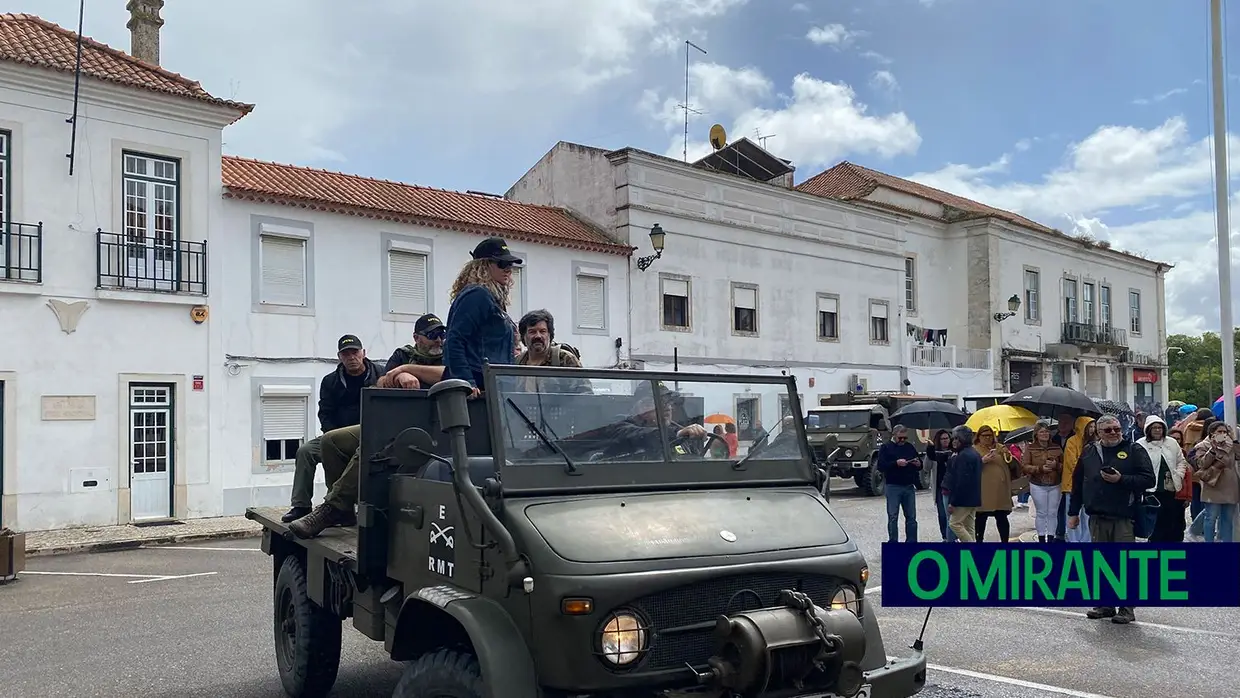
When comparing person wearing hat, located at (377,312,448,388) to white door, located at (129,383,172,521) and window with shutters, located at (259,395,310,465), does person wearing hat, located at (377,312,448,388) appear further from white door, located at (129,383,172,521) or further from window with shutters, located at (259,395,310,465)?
window with shutters, located at (259,395,310,465)

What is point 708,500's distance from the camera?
14.6 ft

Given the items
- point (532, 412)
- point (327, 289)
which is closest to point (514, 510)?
point (532, 412)

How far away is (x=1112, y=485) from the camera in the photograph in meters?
8.67

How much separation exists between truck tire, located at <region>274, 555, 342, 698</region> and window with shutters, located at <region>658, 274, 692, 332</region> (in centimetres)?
1898

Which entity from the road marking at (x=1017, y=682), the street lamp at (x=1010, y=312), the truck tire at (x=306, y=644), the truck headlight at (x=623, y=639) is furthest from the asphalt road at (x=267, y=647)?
the street lamp at (x=1010, y=312)

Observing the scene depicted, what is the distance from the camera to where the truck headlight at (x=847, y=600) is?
423 centimetres

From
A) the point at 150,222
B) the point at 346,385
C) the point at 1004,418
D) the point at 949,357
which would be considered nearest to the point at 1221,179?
the point at 1004,418

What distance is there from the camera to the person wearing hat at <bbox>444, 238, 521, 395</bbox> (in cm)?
535

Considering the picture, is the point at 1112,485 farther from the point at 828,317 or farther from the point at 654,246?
the point at 828,317

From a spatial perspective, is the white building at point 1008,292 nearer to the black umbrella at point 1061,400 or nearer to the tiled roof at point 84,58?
the black umbrella at point 1061,400

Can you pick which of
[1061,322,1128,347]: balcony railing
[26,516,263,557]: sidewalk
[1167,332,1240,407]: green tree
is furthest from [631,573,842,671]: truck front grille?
[1167,332,1240,407]: green tree

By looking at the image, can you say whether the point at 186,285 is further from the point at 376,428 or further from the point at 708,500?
the point at 708,500

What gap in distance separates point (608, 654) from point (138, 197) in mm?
15940

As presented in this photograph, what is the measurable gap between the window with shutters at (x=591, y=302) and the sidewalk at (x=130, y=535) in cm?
911
